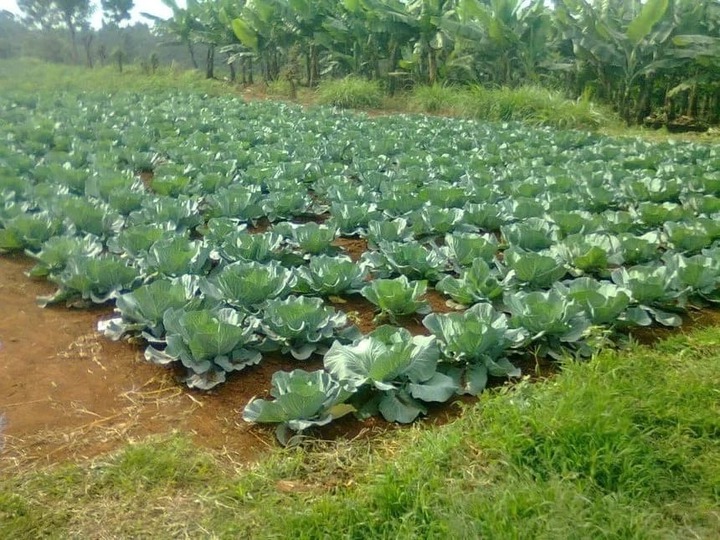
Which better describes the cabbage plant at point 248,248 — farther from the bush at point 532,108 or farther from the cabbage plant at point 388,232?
the bush at point 532,108

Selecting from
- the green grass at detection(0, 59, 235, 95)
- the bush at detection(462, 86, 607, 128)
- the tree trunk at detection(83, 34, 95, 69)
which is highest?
the tree trunk at detection(83, 34, 95, 69)

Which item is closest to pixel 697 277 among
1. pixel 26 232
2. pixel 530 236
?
pixel 530 236

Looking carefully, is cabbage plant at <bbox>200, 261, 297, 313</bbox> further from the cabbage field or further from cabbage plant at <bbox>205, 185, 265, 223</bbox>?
cabbage plant at <bbox>205, 185, 265, 223</bbox>

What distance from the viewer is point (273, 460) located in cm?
229

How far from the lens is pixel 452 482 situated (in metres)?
2.12

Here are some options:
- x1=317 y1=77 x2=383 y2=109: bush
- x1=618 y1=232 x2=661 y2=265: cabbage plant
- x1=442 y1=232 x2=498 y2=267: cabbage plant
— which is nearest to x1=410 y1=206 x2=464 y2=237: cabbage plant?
x1=442 y1=232 x2=498 y2=267: cabbage plant

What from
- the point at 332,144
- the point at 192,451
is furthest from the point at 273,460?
the point at 332,144

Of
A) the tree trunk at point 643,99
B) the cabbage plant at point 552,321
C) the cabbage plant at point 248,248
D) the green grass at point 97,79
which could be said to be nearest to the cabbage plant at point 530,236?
the cabbage plant at point 552,321

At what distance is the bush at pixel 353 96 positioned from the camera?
45.5ft

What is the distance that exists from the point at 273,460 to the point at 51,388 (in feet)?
3.57

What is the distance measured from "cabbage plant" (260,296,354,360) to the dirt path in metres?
0.10

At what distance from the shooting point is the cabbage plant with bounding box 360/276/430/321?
3.28m

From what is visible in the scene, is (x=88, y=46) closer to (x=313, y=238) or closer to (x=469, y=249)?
(x=313, y=238)

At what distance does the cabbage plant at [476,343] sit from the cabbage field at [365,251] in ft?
0.03
